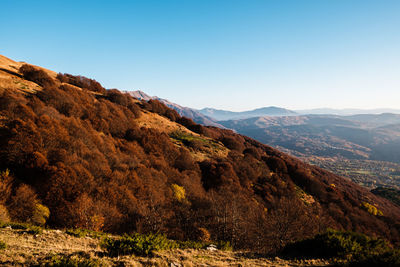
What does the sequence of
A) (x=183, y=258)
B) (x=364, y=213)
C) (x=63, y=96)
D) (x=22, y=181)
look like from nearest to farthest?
1. (x=183, y=258)
2. (x=22, y=181)
3. (x=63, y=96)
4. (x=364, y=213)

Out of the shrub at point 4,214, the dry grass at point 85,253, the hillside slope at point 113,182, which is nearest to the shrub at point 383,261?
the dry grass at point 85,253

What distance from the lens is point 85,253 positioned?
9.53m

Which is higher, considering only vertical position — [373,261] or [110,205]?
[373,261]

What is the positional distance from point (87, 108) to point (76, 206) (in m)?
29.2

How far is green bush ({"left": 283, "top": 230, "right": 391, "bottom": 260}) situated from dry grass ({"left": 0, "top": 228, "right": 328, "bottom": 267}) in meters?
1.53

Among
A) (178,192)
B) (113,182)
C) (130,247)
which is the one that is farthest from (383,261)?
(113,182)

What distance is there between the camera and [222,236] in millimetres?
22812

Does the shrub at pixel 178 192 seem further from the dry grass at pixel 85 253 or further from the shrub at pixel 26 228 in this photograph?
the shrub at pixel 26 228

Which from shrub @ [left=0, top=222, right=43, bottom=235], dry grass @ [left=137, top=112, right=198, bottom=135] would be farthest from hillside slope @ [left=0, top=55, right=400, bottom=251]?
dry grass @ [left=137, top=112, right=198, bottom=135]

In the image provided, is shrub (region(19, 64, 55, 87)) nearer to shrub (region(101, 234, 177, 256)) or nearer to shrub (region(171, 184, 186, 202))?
shrub (region(171, 184, 186, 202))

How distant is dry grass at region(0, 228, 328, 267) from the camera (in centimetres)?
843

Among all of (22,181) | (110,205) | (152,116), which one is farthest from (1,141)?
(152,116)

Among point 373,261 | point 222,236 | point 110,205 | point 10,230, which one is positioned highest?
point 373,261

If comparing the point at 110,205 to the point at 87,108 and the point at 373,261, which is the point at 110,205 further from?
the point at 87,108
